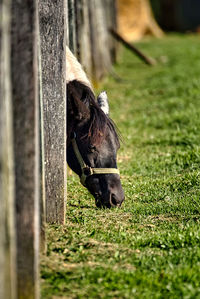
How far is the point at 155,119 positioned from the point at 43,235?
539 cm

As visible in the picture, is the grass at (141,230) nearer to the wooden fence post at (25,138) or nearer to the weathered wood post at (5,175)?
the wooden fence post at (25,138)

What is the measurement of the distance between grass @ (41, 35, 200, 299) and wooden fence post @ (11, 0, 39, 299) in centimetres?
27

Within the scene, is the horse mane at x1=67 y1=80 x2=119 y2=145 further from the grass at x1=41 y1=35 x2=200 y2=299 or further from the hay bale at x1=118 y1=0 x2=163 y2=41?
the hay bale at x1=118 y1=0 x2=163 y2=41

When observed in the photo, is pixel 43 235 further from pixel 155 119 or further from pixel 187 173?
pixel 155 119

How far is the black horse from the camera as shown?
14.5ft

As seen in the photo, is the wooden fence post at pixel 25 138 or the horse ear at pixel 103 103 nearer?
the wooden fence post at pixel 25 138

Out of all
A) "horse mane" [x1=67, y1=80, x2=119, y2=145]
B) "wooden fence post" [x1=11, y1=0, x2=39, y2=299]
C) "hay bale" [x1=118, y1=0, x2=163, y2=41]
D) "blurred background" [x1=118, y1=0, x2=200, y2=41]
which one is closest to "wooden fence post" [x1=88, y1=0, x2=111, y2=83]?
"horse mane" [x1=67, y1=80, x2=119, y2=145]

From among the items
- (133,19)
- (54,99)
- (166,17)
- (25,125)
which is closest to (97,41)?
(54,99)

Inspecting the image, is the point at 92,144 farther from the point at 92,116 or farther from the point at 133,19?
the point at 133,19

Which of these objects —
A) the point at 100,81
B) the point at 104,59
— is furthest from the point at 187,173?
the point at 104,59

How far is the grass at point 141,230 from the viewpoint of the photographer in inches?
125

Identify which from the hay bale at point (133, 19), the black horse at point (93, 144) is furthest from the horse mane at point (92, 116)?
the hay bale at point (133, 19)

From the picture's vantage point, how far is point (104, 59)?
1357 centimetres

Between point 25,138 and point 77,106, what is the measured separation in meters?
1.63
